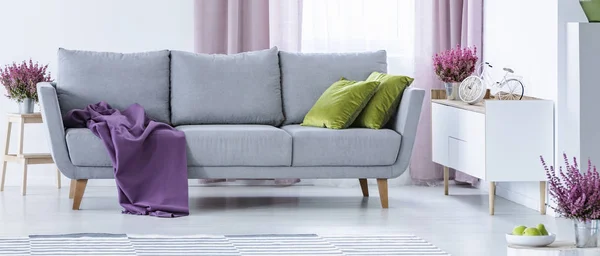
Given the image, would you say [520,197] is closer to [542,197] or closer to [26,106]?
[542,197]

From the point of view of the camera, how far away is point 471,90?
578cm

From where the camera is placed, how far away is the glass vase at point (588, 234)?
3291mm

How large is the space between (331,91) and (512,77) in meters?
1.07

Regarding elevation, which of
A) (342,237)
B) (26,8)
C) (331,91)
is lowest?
(342,237)

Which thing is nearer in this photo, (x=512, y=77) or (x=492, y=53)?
(x=512, y=77)

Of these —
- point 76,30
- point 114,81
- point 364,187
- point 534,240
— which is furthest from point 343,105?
point 534,240

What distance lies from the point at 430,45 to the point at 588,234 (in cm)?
358

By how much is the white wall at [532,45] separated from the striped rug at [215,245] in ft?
4.35

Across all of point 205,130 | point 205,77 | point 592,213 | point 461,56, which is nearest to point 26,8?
point 205,77

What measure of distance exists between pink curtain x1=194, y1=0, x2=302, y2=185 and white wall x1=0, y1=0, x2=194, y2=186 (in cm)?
17

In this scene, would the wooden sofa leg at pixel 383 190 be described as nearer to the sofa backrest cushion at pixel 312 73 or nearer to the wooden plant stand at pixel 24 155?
the sofa backrest cushion at pixel 312 73

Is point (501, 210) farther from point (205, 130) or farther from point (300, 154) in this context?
point (205, 130)

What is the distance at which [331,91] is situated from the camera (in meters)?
5.77

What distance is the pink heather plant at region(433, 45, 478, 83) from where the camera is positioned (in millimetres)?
6051
